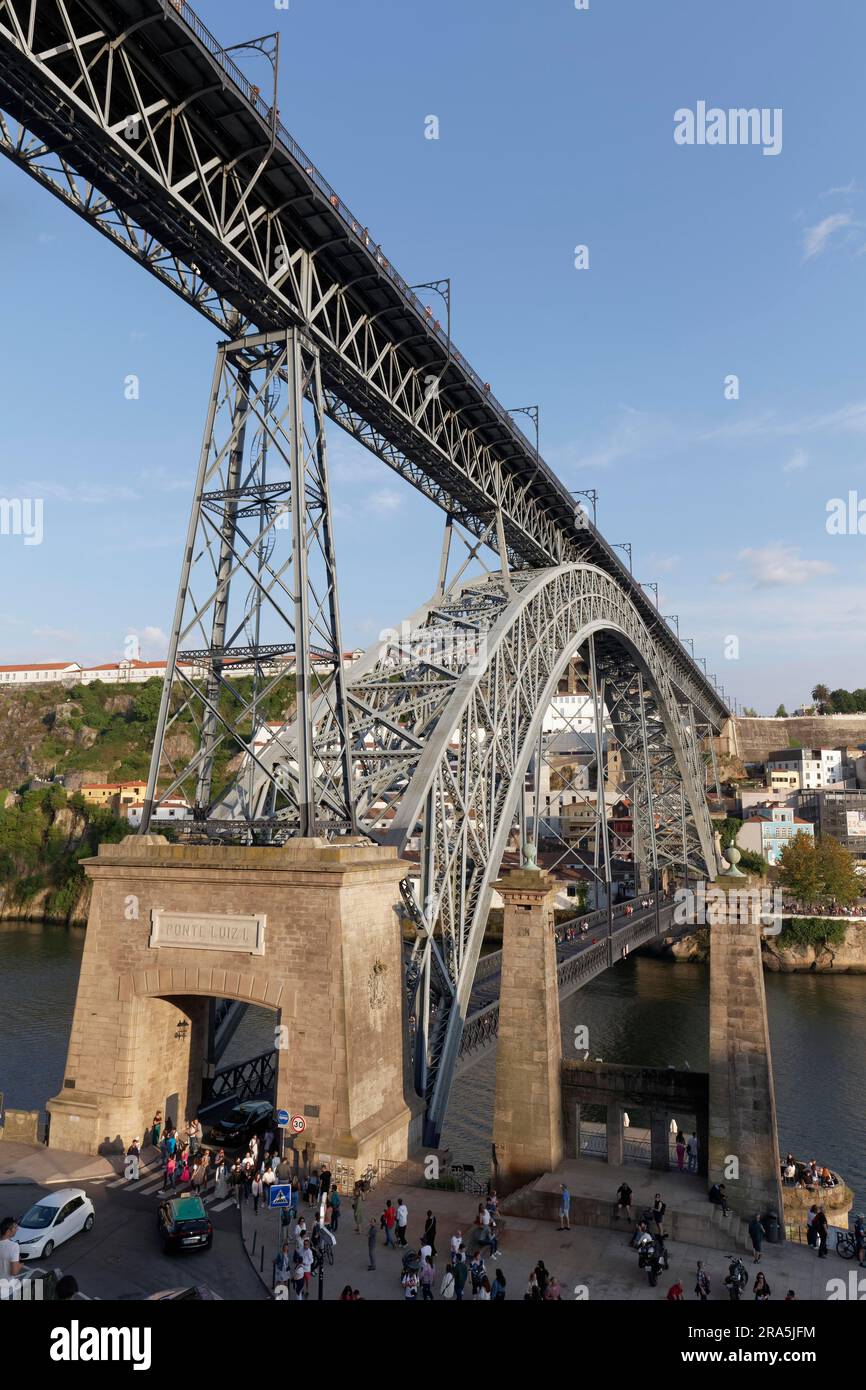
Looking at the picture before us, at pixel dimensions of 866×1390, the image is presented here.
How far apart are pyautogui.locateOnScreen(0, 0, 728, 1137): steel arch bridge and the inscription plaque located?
1.94 m

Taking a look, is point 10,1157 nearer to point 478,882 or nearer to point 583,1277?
point 583,1277

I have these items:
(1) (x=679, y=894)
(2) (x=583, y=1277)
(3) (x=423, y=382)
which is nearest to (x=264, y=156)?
(3) (x=423, y=382)

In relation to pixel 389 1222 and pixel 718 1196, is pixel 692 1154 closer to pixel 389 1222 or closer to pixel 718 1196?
pixel 718 1196

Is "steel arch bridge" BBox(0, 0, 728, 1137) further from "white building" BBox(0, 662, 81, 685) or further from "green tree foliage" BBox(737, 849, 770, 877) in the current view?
"white building" BBox(0, 662, 81, 685)

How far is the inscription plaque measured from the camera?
1692 centimetres

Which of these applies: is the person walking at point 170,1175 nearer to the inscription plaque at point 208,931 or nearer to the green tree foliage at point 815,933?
the inscription plaque at point 208,931

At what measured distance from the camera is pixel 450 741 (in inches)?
1190

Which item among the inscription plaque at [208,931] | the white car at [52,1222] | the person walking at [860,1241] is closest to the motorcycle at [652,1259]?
the person walking at [860,1241]

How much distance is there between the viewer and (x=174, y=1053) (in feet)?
62.6

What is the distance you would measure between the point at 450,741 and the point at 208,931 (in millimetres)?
14050

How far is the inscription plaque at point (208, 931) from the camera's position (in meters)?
16.9

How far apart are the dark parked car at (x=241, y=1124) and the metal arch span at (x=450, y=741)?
3.51m

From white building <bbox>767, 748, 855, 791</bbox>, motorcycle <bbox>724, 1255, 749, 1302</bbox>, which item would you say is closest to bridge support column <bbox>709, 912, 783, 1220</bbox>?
motorcycle <bbox>724, 1255, 749, 1302</bbox>

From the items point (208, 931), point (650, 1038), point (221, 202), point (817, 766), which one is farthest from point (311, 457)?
point (817, 766)
